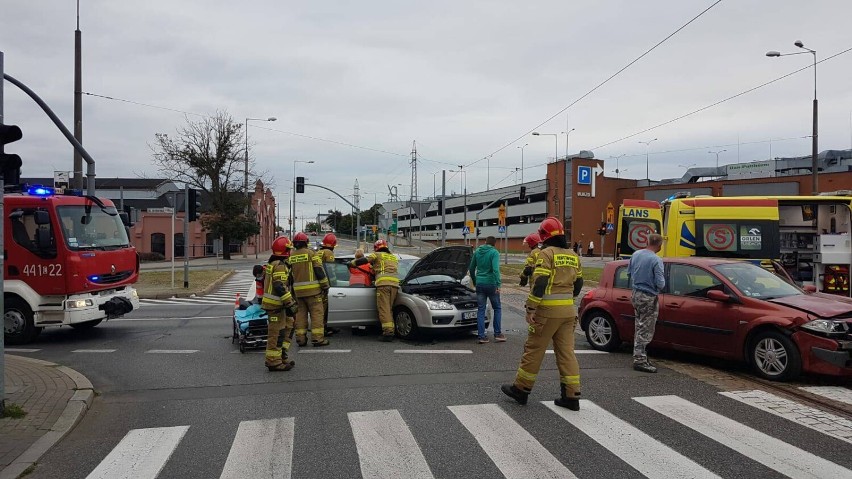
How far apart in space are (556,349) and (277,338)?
12.5 feet

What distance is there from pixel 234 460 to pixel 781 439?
14.7 feet

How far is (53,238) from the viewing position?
34.1 ft

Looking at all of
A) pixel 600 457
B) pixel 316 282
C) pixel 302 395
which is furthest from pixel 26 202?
pixel 600 457

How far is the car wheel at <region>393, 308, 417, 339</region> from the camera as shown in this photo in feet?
34.0

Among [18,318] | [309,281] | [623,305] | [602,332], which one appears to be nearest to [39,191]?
[18,318]

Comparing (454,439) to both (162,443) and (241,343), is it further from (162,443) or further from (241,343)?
(241,343)

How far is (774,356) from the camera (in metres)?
7.26

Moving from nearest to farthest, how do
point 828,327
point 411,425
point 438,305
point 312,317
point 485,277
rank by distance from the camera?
1. point 411,425
2. point 828,327
3. point 312,317
4. point 485,277
5. point 438,305

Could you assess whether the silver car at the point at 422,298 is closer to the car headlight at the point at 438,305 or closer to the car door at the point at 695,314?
the car headlight at the point at 438,305

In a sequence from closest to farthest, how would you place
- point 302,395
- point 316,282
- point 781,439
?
point 781,439 → point 302,395 → point 316,282

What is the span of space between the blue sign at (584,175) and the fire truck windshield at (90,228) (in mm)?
57072

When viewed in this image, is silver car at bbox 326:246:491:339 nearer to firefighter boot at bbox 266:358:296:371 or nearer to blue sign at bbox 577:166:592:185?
firefighter boot at bbox 266:358:296:371

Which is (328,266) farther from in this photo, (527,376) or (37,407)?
(527,376)

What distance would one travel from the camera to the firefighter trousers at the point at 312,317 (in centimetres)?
973
